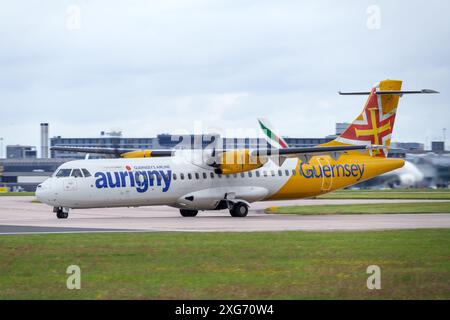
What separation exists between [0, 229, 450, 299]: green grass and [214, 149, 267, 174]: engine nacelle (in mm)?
11156

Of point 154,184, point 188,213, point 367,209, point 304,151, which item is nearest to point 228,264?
point 154,184

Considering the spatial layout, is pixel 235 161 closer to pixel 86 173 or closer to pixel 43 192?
pixel 86 173

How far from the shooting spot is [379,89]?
1580 inches

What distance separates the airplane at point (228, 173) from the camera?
3356 cm

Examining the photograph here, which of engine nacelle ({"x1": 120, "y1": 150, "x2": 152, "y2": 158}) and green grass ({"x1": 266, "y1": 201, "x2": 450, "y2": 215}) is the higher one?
engine nacelle ({"x1": 120, "y1": 150, "x2": 152, "y2": 158})

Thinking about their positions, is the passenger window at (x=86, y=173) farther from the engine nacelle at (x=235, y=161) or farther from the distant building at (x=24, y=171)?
the distant building at (x=24, y=171)

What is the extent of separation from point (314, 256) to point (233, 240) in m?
4.41

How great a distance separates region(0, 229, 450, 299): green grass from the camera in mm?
14547

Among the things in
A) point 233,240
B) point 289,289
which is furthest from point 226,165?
point 289,289

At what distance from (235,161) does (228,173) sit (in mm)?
825

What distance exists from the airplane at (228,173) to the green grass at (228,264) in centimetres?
839

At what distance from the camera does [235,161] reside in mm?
36719

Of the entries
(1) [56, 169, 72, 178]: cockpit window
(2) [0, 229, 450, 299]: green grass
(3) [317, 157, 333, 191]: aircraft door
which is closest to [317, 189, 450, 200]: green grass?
(3) [317, 157, 333, 191]: aircraft door

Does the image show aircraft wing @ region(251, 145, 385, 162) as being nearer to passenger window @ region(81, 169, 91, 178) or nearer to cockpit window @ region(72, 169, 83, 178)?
passenger window @ region(81, 169, 91, 178)
